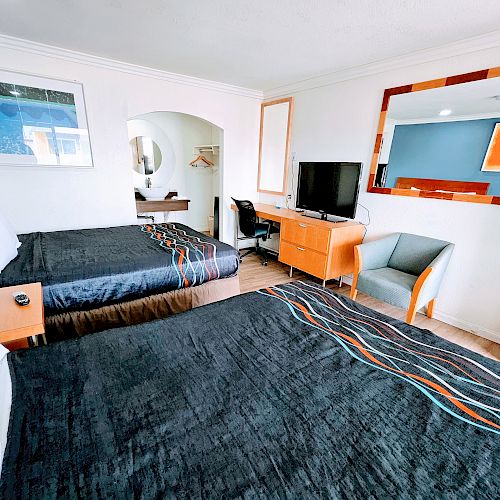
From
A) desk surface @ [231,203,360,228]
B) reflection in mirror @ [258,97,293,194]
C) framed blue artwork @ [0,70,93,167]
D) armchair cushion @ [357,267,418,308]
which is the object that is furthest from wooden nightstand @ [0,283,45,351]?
reflection in mirror @ [258,97,293,194]

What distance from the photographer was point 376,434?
2.57ft

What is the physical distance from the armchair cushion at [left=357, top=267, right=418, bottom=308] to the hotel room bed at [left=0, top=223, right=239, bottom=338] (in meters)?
1.17

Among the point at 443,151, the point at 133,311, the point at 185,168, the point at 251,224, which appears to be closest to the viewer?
the point at 133,311

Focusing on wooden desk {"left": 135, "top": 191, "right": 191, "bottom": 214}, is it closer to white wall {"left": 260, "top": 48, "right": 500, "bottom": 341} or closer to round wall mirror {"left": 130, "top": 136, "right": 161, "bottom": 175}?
round wall mirror {"left": 130, "top": 136, "right": 161, "bottom": 175}

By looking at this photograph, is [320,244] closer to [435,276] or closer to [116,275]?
[435,276]

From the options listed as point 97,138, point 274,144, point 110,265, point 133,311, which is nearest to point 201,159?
point 274,144

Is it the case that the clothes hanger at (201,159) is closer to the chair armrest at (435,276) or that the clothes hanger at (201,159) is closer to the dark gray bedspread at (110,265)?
the dark gray bedspread at (110,265)

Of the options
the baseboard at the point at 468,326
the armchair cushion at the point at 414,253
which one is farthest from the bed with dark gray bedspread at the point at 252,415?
the baseboard at the point at 468,326

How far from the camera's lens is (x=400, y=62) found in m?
2.58

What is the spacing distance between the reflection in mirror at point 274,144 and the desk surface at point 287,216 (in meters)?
0.36

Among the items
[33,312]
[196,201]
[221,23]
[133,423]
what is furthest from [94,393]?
[196,201]

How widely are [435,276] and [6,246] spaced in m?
3.18

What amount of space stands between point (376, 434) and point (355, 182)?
257 cm

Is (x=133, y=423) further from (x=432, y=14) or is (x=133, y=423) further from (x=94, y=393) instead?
(x=432, y=14)
